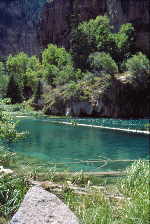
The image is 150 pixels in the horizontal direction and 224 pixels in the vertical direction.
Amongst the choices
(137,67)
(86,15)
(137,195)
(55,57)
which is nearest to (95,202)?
(137,195)

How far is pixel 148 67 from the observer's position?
6331cm

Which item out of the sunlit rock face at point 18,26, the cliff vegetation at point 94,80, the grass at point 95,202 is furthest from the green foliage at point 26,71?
the grass at point 95,202

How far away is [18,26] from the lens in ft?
532

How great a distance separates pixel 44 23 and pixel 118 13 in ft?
111

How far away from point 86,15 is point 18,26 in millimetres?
73187

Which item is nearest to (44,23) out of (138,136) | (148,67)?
(148,67)

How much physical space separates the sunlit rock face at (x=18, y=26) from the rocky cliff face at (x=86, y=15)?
4189 cm

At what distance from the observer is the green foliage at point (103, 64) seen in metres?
62.6

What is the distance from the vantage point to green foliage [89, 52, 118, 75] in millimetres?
62594

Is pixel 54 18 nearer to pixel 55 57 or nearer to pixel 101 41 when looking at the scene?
pixel 55 57

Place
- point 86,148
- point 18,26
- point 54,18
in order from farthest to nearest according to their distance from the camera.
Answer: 1. point 18,26
2. point 54,18
3. point 86,148

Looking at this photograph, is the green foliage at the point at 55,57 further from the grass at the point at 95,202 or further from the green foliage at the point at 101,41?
the grass at the point at 95,202

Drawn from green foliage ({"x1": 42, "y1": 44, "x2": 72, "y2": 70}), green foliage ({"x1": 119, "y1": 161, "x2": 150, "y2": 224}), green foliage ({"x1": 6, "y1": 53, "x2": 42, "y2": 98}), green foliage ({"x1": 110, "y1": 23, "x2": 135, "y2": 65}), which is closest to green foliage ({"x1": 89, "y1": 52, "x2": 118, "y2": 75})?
green foliage ({"x1": 110, "y1": 23, "x2": 135, "y2": 65})

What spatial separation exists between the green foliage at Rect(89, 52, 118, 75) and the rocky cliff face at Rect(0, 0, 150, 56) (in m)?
15.9
